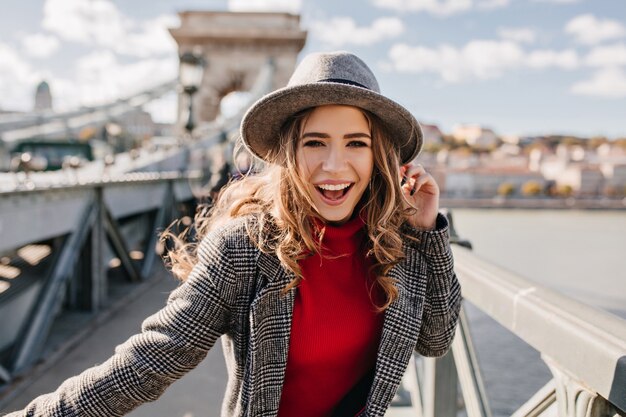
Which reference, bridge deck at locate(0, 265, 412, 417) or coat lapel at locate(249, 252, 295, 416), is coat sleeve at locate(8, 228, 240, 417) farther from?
bridge deck at locate(0, 265, 412, 417)

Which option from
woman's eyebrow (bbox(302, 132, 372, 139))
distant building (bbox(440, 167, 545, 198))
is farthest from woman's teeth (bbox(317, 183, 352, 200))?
distant building (bbox(440, 167, 545, 198))

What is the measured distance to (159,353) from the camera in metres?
0.95

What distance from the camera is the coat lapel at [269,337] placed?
101 cm

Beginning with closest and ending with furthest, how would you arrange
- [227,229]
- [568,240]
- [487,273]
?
[227,229], [487,273], [568,240]

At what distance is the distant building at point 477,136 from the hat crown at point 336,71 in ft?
330

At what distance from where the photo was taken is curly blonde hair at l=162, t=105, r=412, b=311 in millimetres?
1071

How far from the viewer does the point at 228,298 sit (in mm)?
1000

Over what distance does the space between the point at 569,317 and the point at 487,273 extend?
424 millimetres

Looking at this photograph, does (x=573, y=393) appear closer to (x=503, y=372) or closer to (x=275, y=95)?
(x=275, y=95)

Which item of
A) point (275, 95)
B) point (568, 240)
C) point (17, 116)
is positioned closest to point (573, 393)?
point (275, 95)

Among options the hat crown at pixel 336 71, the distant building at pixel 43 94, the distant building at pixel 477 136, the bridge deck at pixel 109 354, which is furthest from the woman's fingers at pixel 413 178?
the distant building at pixel 477 136

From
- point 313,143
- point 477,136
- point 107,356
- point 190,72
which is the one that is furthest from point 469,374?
point 477,136

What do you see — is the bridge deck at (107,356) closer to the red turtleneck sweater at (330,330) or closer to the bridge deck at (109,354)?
the bridge deck at (109,354)

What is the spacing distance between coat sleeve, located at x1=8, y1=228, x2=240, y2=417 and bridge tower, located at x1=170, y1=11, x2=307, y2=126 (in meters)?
19.5
